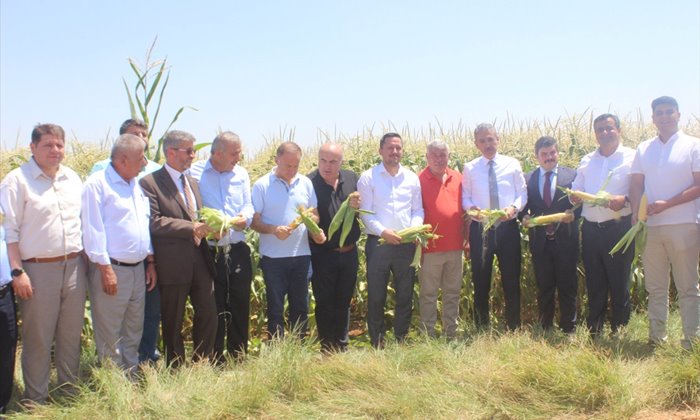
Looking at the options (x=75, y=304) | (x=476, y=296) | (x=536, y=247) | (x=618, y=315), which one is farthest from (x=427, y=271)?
(x=75, y=304)

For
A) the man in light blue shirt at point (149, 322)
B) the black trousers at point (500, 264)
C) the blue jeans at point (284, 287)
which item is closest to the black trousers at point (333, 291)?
the blue jeans at point (284, 287)

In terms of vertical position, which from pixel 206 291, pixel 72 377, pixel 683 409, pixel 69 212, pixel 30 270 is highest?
pixel 69 212

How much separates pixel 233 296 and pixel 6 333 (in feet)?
5.94

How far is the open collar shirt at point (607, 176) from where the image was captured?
241 inches

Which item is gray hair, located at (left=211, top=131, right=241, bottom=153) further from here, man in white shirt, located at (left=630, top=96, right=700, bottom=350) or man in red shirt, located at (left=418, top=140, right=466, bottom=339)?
man in white shirt, located at (left=630, top=96, right=700, bottom=350)

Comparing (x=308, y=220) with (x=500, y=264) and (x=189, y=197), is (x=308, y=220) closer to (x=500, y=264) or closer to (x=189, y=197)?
(x=189, y=197)

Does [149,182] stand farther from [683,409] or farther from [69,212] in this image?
[683,409]

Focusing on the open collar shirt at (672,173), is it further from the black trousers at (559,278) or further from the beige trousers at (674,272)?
the black trousers at (559,278)

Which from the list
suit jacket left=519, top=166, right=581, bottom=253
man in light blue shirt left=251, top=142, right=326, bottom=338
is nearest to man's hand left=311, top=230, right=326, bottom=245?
man in light blue shirt left=251, top=142, right=326, bottom=338

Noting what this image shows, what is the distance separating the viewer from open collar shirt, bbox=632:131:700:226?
5629mm

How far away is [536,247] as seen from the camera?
21.5 feet

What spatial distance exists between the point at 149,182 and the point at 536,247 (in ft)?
12.7

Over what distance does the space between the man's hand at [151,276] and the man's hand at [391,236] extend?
6.87 feet

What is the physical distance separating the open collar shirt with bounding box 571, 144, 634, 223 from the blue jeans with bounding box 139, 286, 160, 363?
13.7 feet
